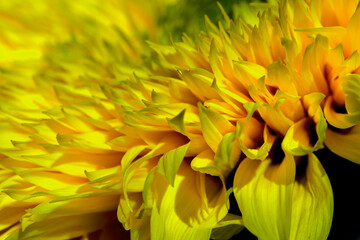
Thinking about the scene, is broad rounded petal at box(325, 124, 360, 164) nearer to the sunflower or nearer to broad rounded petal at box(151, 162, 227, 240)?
the sunflower

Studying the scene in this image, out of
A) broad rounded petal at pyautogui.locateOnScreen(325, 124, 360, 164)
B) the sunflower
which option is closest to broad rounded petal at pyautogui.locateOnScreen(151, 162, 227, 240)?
the sunflower

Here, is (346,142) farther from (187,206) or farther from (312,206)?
(187,206)

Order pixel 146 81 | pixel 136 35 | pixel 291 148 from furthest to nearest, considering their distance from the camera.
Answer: pixel 136 35 < pixel 146 81 < pixel 291 148

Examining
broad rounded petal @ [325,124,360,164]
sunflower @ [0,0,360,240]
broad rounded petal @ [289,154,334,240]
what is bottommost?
broad rounded petal @ [289,154,334,240]

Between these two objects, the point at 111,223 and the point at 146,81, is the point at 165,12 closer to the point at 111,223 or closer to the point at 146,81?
the point at 146,81

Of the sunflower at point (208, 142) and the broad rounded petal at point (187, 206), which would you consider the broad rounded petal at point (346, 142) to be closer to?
the sunflower at point (208, 142)

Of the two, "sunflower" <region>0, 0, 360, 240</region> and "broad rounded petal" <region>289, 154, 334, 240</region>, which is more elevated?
"sunflower" <region>0, 0, 360, 240</region>

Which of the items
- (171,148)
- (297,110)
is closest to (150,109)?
(171,148)
